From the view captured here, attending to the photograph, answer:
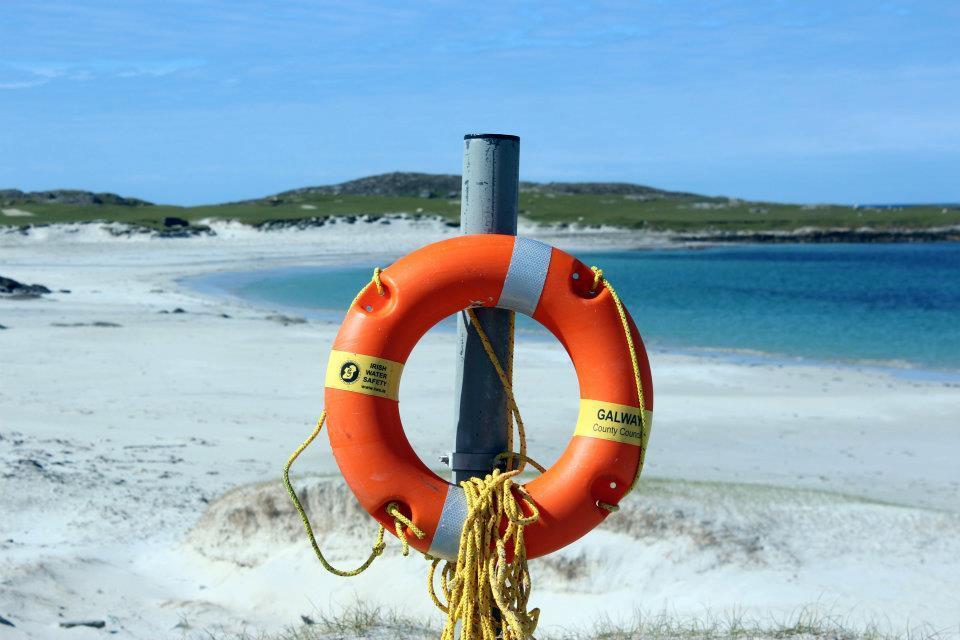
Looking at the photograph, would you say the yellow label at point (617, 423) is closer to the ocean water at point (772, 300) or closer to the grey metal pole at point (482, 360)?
the grey metal pole at point (482, 360)

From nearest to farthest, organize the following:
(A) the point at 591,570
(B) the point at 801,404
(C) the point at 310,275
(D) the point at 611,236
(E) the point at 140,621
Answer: (E) the point at 140,621, (A) the point at 591,570, (B) the point at 801,404, (C) the point at 310,275, (D) the point at 611,236

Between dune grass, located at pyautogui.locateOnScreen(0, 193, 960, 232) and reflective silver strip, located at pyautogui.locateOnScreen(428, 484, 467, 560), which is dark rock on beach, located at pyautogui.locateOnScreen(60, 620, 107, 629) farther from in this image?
dune grass, located at pyautogui.locateOnScreen(0, 193, 960, 232)

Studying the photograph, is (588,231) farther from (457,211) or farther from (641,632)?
(641,632)

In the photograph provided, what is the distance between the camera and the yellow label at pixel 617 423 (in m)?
3.47

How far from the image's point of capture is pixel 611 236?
50.6 meters

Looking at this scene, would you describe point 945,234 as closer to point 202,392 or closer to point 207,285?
point 207,285

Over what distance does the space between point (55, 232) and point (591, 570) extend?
36024 millimetres

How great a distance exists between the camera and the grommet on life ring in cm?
347

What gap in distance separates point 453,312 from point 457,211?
4942cm

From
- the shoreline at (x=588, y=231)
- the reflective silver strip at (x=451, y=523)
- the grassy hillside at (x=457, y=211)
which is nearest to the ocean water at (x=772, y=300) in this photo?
the shoreline at (x=588, y=231)

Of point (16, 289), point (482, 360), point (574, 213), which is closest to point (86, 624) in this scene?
point (482, 360)

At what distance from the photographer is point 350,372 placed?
3.51 metres

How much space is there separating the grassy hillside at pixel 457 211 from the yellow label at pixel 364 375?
3998 centimetres

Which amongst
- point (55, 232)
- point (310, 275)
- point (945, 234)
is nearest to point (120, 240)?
point (55, 232)
